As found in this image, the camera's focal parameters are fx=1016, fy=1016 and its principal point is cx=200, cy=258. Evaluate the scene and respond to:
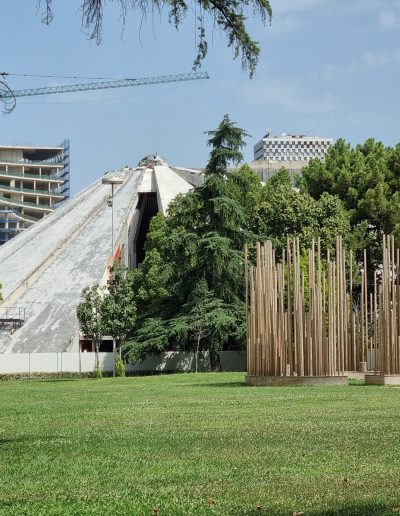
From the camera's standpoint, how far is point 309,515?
6340 millimetres

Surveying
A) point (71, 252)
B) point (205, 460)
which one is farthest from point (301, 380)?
point (71, 252)

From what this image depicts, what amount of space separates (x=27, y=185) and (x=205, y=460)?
5890 inches

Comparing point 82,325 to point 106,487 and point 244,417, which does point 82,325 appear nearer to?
point 244,417

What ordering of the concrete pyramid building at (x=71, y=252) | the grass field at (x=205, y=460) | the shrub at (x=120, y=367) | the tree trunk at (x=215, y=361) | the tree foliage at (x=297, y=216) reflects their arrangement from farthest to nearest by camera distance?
1. the concrete pyramid building at (x=71, y=252)
2. the tree foliage at (x=297, y=216)
3. the tree trunk at (x=215, y=361)
4. the shrub at (x=120, y=367)
5. the grass field at (x=205, y=460)

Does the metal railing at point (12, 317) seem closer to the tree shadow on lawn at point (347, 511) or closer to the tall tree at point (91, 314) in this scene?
the tall tree at point (91, 314)

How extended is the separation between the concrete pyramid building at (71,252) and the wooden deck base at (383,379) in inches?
984

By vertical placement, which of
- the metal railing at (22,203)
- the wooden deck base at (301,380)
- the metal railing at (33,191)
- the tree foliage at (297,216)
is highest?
the metal railing at (33,191)

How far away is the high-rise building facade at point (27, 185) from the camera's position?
150m

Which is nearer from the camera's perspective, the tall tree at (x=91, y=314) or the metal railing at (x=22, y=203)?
the tall tree at (x=91, y=314)

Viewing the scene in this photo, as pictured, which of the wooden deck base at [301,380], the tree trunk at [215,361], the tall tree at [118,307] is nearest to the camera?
the wooden deck base at [301,380]

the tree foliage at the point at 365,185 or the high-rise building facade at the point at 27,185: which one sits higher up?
the high-rise building facade at the point at 27,185

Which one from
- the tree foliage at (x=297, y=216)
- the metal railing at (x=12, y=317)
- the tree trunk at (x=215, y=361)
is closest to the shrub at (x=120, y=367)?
the tree trunk at (x=215, y=361)

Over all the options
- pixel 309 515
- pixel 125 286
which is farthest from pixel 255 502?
pixel 125 286

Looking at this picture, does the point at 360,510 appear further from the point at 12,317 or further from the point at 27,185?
the point at 27,185
